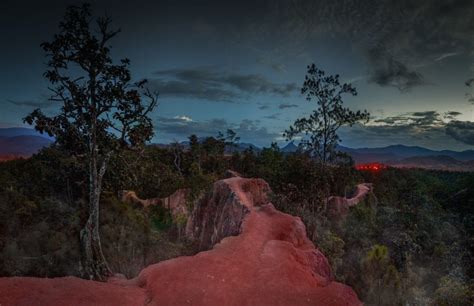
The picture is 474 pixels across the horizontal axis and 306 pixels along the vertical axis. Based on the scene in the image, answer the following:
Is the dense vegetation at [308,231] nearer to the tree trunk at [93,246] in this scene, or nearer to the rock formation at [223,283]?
the tree trunk at [93,246]

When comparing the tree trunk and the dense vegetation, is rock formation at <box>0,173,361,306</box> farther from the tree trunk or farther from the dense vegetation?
the dense vegetation

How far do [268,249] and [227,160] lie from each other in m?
52.0

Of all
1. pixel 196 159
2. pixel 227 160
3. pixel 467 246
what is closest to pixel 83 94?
pixel 467 246

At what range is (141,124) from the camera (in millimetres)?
17906

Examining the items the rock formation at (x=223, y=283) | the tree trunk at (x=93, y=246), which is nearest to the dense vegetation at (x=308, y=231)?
the tree trunk at (x=93, y=246)

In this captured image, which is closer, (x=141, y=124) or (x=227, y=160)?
(x=141, y=124)

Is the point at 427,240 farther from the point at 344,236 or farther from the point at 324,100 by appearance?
the point at 324,100

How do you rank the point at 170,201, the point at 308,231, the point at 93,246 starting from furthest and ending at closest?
the point at 170,201 < the point at 308,231 < the point at 93,246

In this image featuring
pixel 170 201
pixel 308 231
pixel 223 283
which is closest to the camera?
pixel 223 283

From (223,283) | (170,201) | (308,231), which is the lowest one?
(170,201)

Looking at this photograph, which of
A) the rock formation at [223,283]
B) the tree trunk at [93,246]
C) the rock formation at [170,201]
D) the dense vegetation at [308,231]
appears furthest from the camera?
the rock formation at [170,201]

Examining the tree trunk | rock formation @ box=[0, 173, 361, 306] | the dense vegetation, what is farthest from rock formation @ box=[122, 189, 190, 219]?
rock formation @ box=[0, 173, 361, 306]

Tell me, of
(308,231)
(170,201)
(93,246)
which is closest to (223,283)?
(93,246)

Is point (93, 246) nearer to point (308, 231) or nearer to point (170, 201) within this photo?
point (308, 231)
